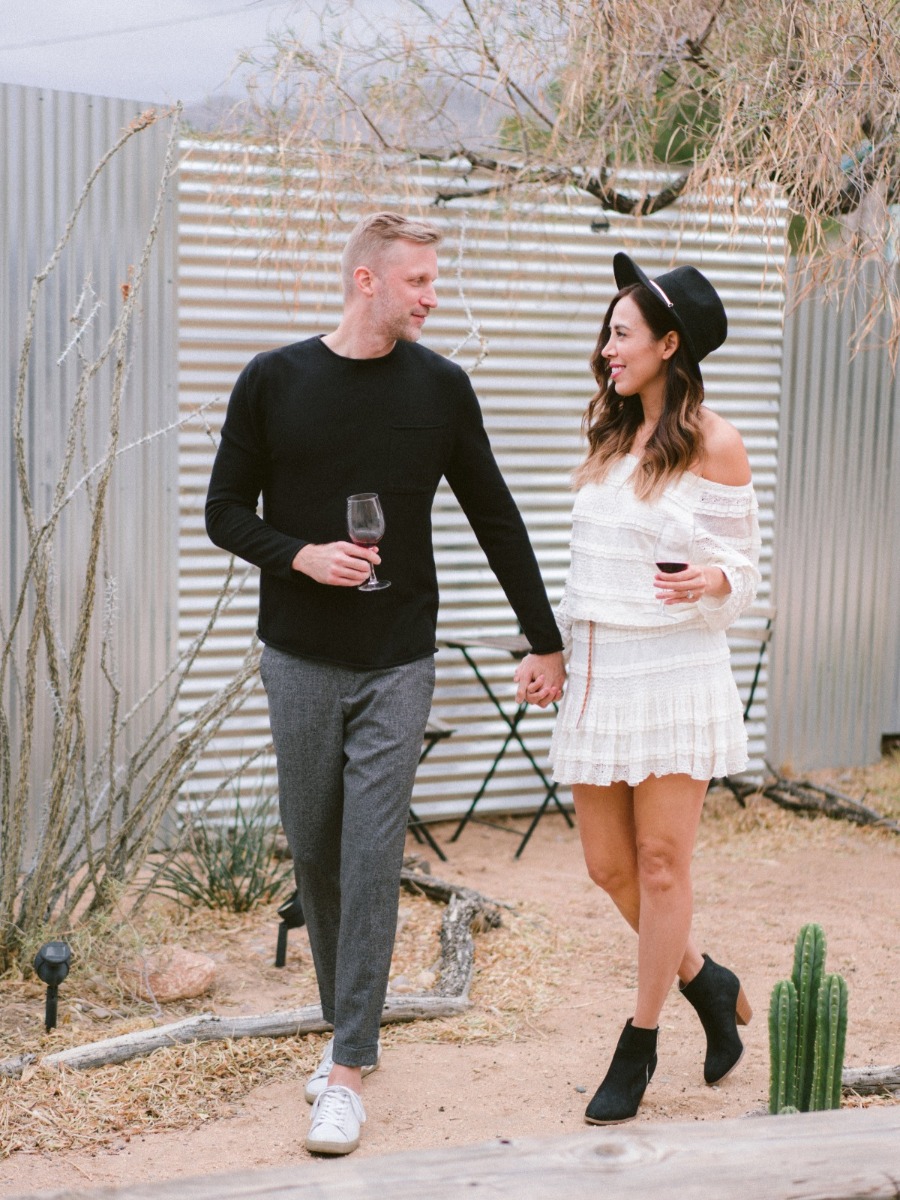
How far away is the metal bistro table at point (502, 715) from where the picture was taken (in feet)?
18.4

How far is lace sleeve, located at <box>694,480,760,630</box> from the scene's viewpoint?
303 cm

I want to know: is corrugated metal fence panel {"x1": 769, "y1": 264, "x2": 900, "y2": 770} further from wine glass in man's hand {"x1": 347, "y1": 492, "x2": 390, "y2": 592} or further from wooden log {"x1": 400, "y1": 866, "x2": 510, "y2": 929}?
wine glass in man's hand {"x1": 347, "y1": 492, "x2": 390, "y2": 592}

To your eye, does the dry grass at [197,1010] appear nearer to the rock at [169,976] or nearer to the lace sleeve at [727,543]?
the rock at [169,976]

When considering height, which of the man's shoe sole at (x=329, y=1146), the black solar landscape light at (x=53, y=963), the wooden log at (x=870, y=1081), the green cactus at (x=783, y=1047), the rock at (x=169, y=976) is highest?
the green cactus at (x=783, y=1047)

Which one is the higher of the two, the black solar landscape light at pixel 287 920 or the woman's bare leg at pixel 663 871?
the woman's bare leg at pixel 663 871

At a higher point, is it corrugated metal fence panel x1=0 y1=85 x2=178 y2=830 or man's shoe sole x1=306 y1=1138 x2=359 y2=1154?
corrugated metal fence panel x1=0 y1=85 x2=178 y2=830

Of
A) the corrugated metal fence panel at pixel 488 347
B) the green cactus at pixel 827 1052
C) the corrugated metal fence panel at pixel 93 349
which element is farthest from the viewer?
the corrugated metal fence panel at pixel 488 347

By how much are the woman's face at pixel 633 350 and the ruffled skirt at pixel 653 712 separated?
560mm

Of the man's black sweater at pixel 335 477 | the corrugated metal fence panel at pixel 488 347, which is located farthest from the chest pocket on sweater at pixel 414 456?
the corrugated metal fence panel at pixel 488 347

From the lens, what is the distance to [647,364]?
3109 mm

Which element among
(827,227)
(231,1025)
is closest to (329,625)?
(231,1025)

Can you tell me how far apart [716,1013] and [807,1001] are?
0.66 metres

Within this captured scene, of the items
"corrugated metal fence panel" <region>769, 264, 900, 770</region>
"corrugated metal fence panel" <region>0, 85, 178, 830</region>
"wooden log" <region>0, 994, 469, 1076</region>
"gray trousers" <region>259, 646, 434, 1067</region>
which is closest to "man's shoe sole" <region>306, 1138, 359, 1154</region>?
"gray trousers" <region>259, 646, 434, 1067</region>

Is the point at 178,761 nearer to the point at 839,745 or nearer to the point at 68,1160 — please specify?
the point at 68,1160
